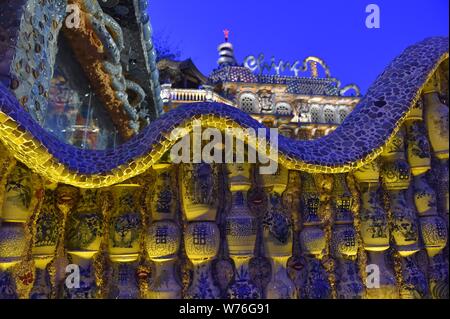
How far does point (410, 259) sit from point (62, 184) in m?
1.82

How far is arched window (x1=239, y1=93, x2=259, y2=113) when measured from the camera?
20172mm

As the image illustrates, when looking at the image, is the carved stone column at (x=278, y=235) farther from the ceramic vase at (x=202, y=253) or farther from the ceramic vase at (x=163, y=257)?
the ceramic vase at (x=163, y=257)

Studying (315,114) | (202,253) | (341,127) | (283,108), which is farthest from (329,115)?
(202,253)

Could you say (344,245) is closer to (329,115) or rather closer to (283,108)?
(283,108)

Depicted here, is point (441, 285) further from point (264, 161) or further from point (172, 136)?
point (172, 136)

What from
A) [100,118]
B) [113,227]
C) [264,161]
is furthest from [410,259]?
[100,118]

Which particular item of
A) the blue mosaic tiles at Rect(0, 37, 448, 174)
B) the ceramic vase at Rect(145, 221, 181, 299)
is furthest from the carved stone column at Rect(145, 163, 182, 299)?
the blue mosaic tiles at Rect(0, 37, 448, 174)

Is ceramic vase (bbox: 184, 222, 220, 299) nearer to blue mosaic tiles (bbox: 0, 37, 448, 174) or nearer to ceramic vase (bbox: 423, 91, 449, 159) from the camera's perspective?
blue mosaic tiles (bbox: 0, 37, 448, 174)

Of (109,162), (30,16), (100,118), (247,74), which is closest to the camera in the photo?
(109,162)

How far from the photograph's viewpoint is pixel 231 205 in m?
1.65

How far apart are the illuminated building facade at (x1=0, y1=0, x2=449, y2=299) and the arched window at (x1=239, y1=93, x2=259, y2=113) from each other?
60.1 feet

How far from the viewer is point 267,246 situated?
1.61 metres

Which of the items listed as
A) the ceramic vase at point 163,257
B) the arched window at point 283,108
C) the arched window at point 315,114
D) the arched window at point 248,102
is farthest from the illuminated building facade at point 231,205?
the arched window at point 315,114

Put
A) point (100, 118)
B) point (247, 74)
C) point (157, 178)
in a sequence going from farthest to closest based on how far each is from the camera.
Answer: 1. point (247, 74)
2. point (100, 118)
3. point (157, 178)
